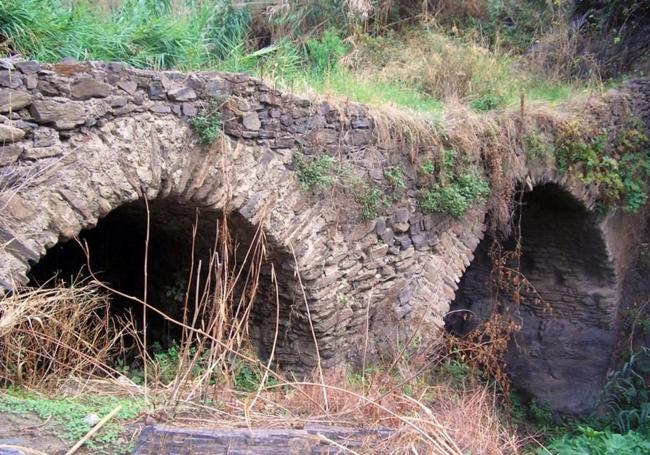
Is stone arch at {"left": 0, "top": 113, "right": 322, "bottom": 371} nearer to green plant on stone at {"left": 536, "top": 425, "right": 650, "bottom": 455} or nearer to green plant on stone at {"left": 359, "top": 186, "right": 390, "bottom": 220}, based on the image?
green plant on stone at {"left": 359, "top": 186, "right": 390, "bottom": 220}

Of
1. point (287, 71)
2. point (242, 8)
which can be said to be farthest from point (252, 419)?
point (242, 8)

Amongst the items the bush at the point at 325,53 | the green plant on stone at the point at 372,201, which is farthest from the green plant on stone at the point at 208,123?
the bush at the point at 325,53

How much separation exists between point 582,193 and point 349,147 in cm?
334

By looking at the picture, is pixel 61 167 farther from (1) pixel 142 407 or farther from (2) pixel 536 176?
(2) pixel 536 176

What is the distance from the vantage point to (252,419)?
9.23 ft

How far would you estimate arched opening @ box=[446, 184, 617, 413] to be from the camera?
845 centimetres

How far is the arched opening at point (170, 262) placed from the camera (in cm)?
467

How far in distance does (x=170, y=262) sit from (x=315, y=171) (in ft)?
4.98

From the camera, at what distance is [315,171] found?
4.74 meters

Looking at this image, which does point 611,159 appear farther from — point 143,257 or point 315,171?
point 143,257

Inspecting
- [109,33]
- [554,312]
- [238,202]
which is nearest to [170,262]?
[238,202]

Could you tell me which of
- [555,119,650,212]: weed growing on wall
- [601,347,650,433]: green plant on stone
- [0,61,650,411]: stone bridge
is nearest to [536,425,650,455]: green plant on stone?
[0,61,650,411]: stone bridge

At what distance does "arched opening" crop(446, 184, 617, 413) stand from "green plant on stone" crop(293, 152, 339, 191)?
390cm

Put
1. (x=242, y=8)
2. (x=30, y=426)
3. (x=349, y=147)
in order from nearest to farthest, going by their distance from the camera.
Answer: (x=30, y=426), (x=349, y=147), (x=242, y=8)
